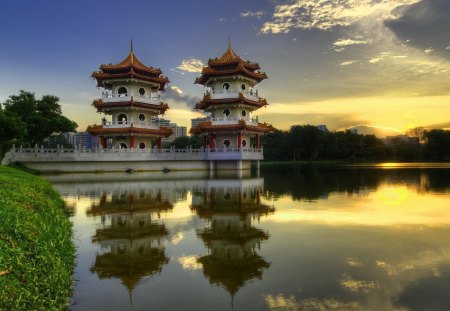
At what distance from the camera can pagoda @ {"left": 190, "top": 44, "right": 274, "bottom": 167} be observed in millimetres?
48406

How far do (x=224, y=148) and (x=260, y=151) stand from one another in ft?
20.2

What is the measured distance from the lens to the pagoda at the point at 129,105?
1857 inches

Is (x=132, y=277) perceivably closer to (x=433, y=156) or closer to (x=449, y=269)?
(x=449, y=269)

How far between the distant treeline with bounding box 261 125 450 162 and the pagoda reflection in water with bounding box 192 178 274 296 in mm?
79653

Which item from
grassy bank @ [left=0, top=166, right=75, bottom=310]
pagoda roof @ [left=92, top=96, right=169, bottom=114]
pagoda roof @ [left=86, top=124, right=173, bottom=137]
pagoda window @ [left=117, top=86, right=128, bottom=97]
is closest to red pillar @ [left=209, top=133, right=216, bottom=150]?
pagoda roof @ [left=86, top=124, right=173, bottom=137]

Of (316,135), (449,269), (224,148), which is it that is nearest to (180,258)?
(449,269)

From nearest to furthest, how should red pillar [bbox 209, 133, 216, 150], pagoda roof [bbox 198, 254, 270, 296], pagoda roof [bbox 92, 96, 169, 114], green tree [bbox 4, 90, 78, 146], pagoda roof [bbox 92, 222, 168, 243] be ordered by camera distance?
pagoda roof [bbox 198, 254, 270, 296] → pagoda roof [bbox 92, 222, 168, 243] → green tree [bbox 4, 90, 78, 146] → pagoda roof [bbox 92, 96, 169, 114] → red pillar [bbox 209, 133, 216, 150]

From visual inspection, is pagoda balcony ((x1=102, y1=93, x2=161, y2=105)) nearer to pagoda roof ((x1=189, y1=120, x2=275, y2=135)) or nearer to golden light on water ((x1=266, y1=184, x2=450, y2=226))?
pagoda roof ((x1=189, y1=120, x2=275, y2=135))

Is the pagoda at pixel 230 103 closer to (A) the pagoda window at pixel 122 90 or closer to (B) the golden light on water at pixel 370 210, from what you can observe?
(A) the pagoda window at pixel 122 90

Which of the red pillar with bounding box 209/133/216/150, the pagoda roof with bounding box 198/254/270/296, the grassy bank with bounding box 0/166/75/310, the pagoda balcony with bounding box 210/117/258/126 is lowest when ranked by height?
the pagoda roof with bounding box 198/254/270/296

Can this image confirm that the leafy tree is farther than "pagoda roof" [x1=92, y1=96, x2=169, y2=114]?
Yes

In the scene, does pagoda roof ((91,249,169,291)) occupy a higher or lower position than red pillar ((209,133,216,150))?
lower

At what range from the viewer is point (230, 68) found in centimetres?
5000

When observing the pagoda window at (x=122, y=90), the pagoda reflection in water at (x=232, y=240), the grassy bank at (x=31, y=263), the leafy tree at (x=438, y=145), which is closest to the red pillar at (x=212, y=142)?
the pagoda window at (x=122, y=90)
